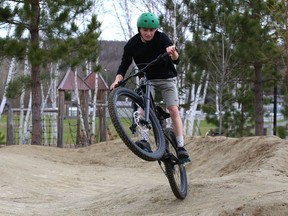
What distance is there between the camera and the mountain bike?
19.5ft

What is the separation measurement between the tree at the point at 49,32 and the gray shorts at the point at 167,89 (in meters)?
10.7

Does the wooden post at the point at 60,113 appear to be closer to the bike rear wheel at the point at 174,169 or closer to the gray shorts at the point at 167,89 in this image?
the bike rear wheel at the point at 174,169

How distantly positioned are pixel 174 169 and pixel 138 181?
664 centimetres

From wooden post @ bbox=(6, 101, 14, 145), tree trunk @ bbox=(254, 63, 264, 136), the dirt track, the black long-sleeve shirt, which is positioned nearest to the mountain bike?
the black long-sleeve shirt

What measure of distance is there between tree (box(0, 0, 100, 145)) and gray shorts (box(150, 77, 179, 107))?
419 inches

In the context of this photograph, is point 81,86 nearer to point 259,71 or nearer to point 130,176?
point 259,71

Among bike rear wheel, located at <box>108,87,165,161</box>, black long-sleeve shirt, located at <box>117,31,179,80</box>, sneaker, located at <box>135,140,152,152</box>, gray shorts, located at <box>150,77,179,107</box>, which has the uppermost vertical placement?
black long-sleeve shirt, located at <box>117,31,179,80</box>

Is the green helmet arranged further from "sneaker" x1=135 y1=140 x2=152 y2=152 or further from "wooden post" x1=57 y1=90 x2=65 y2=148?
"wooden post" x1=57 y1=90 x2=65 y2=148

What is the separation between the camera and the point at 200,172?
13.9m

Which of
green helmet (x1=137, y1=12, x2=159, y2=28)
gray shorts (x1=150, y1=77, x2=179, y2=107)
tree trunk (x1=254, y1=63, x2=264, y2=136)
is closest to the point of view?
green helmet (x1=137, y1=12, x2=159, y2=28)

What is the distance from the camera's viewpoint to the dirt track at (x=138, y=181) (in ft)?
23.0

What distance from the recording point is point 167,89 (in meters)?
7.11

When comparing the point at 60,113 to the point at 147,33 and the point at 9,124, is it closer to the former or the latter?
the point at 9,124

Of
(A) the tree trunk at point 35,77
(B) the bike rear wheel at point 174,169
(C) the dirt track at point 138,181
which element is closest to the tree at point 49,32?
(A) the tree trunk at point 35,77
